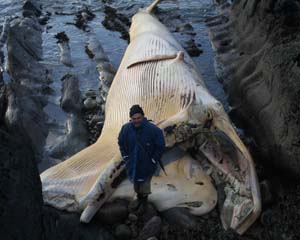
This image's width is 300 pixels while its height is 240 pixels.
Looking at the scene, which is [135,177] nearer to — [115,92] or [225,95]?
[115,92]

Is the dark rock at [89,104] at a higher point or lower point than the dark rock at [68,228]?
lower

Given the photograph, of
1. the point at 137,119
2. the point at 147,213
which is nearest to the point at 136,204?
the point at 147,213

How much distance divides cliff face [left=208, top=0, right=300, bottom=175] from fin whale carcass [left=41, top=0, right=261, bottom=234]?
3.73 ft

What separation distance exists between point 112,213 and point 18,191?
2.64 m

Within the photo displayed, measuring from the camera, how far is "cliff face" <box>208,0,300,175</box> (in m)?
9.23

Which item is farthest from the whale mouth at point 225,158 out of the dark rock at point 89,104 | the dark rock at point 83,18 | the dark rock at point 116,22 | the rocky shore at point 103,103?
the dark rock at point 83,18

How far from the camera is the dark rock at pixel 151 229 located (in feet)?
24.8

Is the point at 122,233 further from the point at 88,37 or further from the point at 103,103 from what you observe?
the point at 88,37

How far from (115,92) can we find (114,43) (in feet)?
18.0

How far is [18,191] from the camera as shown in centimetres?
529

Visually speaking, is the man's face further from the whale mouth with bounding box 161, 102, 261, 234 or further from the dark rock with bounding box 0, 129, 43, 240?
the dark rock with bounding box 0, 129, 43, 240

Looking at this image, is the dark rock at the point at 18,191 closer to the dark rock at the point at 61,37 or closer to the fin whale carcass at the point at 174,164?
the fin whale carcass at the point at 174,164

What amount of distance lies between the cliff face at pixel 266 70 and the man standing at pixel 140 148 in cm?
257

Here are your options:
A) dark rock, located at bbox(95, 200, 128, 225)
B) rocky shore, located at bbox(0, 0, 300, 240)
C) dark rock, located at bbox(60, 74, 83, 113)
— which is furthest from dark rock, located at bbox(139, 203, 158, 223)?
dark rock, located at bbox(60, 74, 83, 113)
